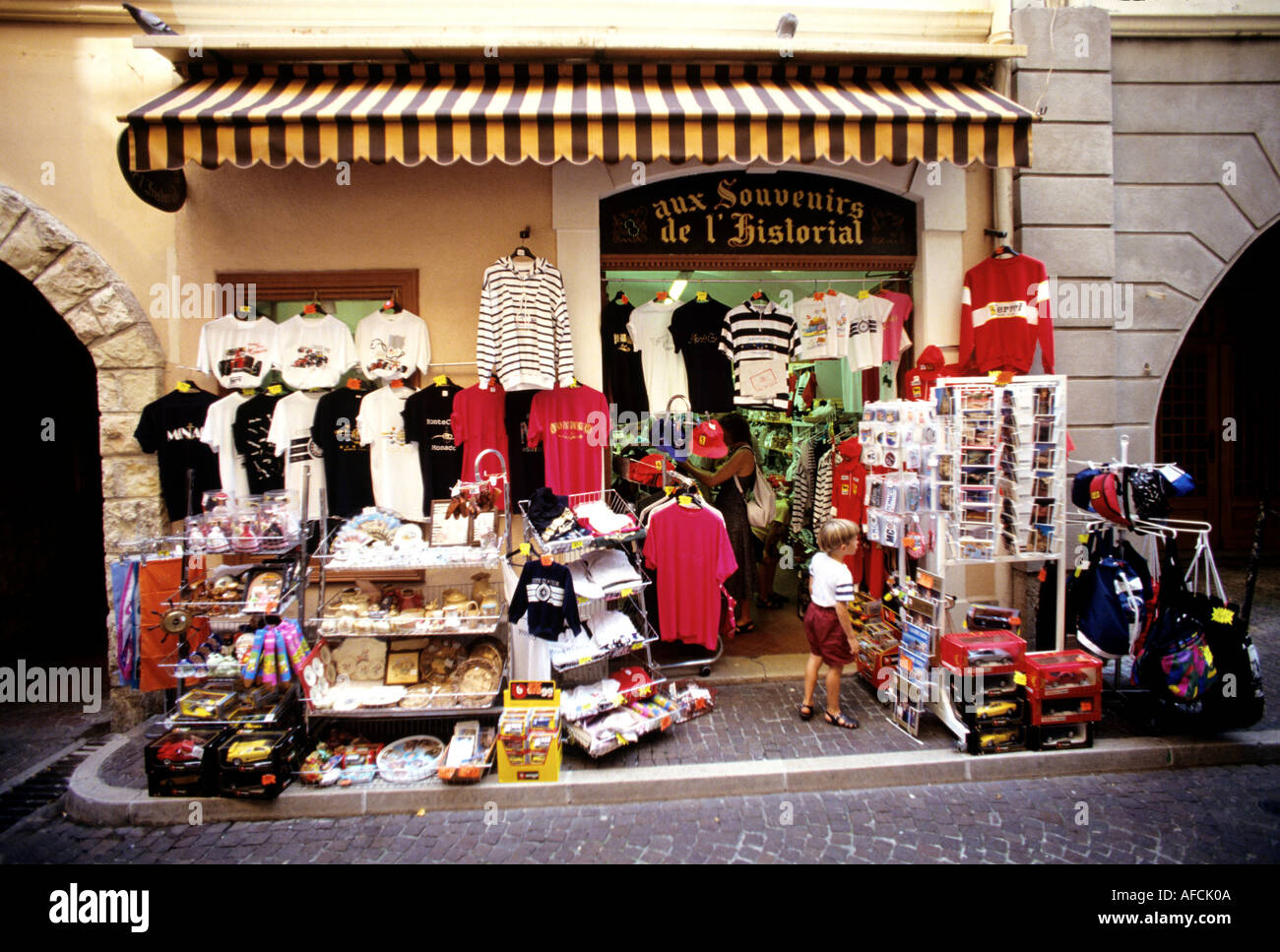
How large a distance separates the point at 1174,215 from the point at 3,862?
34.7 feet

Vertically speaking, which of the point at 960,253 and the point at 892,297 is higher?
the point at 960,253

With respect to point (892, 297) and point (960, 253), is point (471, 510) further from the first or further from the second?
point (960, 253)

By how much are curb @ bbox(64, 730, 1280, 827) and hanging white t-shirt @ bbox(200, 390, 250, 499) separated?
2.23 meters

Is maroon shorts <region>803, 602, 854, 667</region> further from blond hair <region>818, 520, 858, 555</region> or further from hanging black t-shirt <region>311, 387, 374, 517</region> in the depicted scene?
hanging black t-shirt <region>311, 387, 374, 517</region>

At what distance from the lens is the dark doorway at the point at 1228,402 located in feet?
31.8

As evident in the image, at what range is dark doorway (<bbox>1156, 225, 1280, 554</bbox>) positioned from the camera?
31.8ft

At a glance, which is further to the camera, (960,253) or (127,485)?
(960,253)

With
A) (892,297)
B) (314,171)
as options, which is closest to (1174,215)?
(892,297)

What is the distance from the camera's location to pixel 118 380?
18.2 ft

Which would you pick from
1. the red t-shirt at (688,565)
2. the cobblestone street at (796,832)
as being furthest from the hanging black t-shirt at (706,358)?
the cobblestone street at (796,832)

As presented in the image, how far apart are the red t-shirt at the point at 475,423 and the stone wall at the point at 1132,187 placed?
16.8ft

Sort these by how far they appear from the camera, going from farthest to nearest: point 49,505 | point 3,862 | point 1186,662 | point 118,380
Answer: point 49,505, point 118,380, point 1186,662, point 3,862

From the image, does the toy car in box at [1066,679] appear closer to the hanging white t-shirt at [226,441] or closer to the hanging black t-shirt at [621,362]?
the hanging black t-shirt at [621,362]

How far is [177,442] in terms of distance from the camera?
217 inches
